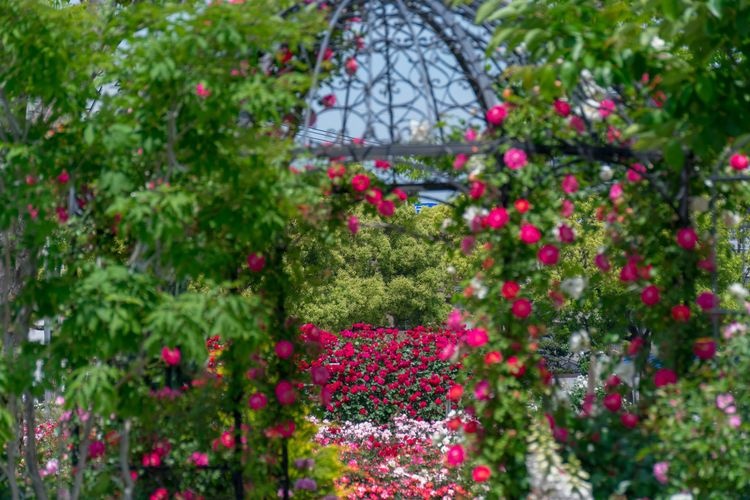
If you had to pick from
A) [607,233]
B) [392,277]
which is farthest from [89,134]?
[392,277]

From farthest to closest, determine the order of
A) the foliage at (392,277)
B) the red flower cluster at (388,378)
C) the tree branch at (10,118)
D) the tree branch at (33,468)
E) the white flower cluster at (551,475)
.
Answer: the foliage at (392,277) → the red flower cluster at (388,378) → the tree branch at (33,468) → the tree branch at (10,118) → the white flower cluster at (551,475)

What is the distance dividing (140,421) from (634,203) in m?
3.45

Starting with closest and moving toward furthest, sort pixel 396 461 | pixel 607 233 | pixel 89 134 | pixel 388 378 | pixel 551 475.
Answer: pixel 551 475 → pixel 89 134 → pixel 607 233 → pixel 396 461 → pixel 388 378

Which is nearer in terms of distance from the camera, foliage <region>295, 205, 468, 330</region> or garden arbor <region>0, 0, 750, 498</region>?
garden arbor <region>0, 0, 750, 498</region>

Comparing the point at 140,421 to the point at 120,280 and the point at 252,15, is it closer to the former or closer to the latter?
the point at 120,280

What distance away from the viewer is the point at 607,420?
5730 millimetres

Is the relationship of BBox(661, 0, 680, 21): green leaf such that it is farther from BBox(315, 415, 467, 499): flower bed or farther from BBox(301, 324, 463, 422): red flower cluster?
BBox(301, 324, 463, 422): red flower cluster

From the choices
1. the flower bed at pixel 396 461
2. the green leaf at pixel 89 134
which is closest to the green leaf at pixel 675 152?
the green leaf at pixel 89 134

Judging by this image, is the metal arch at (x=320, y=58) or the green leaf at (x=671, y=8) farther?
the metal arch at (x=320, y=58)

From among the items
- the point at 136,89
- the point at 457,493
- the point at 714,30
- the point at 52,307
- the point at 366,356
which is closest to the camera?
the point at 714,30

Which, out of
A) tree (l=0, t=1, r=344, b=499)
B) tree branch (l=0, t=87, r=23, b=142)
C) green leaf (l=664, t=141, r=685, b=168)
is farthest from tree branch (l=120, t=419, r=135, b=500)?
green leaf (l=664, t=141, r=685, b=168)

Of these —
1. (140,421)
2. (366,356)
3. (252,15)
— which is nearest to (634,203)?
(252,15)

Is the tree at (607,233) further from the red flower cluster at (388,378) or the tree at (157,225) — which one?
the red flower cluster at (388,378)

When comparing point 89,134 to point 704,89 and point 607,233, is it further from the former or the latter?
point 704,89
